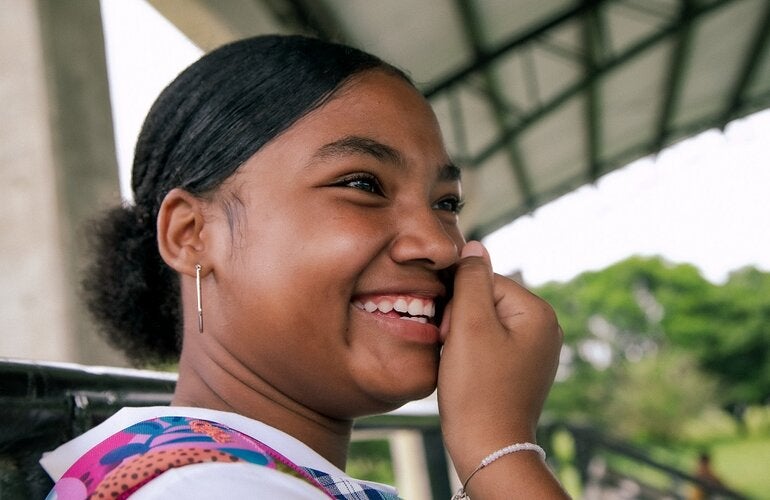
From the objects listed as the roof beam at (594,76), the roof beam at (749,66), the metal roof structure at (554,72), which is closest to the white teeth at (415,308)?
the metal roof structure at (554,72)

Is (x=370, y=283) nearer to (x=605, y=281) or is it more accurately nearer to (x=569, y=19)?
(x=569, y=19)

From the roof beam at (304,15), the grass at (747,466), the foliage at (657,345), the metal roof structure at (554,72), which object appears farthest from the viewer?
the foliage at (657,345)

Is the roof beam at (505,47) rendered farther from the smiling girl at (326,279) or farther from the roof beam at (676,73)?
the smiling girl at (326,279)

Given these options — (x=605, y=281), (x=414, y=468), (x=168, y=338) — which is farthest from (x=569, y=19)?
(x=605, y=281)

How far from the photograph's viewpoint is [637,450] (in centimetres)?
306

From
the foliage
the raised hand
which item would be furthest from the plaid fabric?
the foliage

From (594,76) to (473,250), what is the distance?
6033 mm

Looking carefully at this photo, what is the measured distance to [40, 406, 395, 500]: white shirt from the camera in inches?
25.9

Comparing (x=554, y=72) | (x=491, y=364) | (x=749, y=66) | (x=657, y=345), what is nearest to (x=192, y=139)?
(x=491, y=364)

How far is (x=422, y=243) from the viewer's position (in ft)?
3.28

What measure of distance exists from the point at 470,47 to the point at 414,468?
13.3 feet

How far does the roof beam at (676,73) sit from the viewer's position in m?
6.50

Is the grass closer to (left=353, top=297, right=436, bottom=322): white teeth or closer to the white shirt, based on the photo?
(left=353, top=297, right=436, bottom=322): white teeth

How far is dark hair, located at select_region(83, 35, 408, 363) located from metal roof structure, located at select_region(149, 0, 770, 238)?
6.53ft
